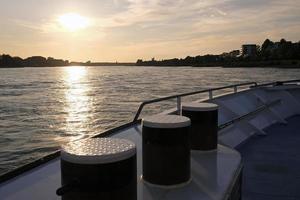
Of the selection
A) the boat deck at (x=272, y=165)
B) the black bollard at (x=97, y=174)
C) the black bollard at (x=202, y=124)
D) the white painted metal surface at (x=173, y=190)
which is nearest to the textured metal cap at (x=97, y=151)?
the black bollard at (x=97, y=174)

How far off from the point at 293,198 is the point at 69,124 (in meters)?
21.9

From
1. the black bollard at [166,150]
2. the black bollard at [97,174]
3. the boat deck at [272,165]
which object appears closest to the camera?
the black bollard at [97,174]

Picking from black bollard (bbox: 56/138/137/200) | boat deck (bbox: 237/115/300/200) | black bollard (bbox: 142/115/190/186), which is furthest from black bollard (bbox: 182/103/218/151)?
A: black bollard (bbox: 56/138/137/200)

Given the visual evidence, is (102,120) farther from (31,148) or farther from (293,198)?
(293,198)

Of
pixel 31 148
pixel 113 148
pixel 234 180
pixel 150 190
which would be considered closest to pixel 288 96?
pixel 234 180

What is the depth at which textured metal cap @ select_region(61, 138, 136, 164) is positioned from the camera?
2.42 metres

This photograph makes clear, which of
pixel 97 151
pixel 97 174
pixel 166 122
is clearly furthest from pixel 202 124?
pixel 97 174

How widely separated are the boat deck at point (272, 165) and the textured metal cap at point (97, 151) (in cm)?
268

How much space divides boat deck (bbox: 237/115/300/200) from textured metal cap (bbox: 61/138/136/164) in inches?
106

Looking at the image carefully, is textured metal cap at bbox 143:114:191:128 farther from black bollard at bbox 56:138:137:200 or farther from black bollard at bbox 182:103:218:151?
black bollard at bbox 182:103:218:151

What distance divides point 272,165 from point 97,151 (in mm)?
4466

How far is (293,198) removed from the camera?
472 centimetres

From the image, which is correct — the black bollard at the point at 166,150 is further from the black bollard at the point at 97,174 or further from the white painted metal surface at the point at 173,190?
the black bollard at the point at 97,174

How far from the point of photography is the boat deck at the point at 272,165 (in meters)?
4.97
